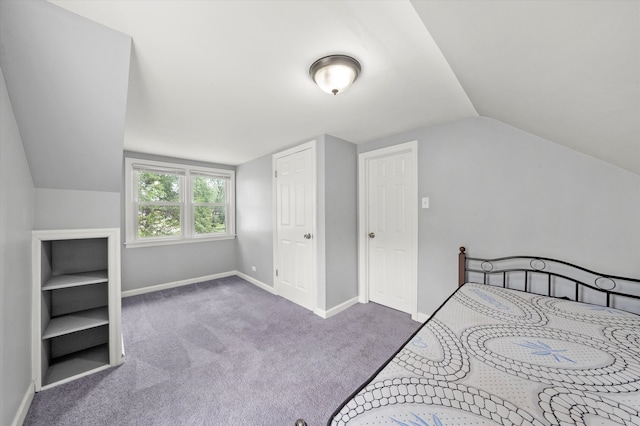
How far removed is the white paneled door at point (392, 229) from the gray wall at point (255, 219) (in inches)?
64.6

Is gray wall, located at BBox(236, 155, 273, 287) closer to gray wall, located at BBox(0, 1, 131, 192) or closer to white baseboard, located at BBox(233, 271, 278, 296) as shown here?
white baseboard, located at BBox(233, 271, 278, 296)

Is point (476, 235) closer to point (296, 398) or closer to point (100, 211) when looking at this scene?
point (296, 398)

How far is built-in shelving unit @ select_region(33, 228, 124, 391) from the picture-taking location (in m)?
1.71

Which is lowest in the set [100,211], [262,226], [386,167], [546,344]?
[546,344]

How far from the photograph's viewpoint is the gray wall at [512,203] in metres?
1.66

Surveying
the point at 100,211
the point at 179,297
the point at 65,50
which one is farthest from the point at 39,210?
the point at 179,297

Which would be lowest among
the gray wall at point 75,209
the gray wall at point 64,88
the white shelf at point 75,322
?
the white shelf at point 75,322

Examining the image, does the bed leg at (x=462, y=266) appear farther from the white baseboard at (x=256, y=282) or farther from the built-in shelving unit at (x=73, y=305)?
the built-in shelving unit at (x=73, y=305)

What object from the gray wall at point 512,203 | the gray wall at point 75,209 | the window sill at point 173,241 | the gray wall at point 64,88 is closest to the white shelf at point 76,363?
the gray wall at point 75,209

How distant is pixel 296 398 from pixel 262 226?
108 inches

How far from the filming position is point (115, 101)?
4.79 ft

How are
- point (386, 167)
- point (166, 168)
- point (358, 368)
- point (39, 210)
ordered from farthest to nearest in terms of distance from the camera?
point (166, 168)
point (386, 167)
point (358, 368)
point (39, 210)

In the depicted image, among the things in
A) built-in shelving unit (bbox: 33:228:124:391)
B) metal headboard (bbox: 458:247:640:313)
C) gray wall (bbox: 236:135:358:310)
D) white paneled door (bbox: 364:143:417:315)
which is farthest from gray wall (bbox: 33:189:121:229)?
metal headboard (bbox: 458:247:640:313)

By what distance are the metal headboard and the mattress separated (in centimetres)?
39
